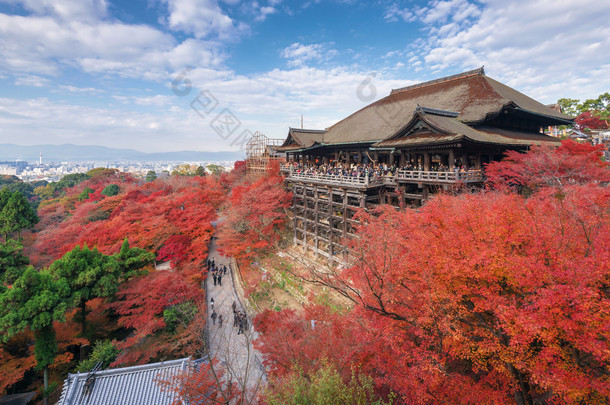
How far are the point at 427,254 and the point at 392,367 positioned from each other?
3863mm

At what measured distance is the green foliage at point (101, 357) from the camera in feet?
39.8

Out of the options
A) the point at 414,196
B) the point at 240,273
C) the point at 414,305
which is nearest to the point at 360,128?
the point at 414,196

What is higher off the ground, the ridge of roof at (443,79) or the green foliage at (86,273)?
the ridge of roof at (443,79)

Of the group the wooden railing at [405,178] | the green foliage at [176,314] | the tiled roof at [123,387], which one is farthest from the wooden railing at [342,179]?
the tiled roof at [123,387]

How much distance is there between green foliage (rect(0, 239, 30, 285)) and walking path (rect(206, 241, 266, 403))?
11.5 metres

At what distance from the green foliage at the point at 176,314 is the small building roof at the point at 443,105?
1608 cm

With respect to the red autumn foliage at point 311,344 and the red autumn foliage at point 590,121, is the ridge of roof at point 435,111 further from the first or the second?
the red autumn foliage at point 590,121

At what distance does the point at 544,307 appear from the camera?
6.53 meters

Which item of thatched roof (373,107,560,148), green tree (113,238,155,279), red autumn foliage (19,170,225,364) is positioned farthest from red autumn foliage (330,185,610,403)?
green tree (113,238,155,279)

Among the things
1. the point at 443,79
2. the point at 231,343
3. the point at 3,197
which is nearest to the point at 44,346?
the point at 231,343

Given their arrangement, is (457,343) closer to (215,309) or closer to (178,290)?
(178,290)

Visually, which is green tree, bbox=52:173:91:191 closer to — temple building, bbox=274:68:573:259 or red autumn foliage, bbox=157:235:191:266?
red autumn foliage, bbox=157:235:191:266

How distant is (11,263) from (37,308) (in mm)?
9532

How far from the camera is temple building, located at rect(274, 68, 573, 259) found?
15.5m
